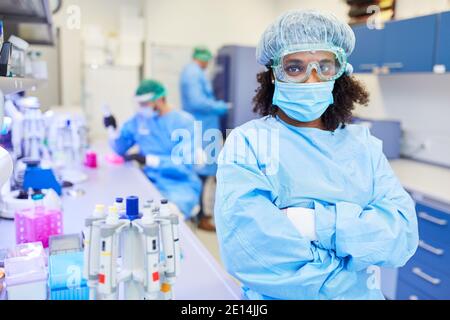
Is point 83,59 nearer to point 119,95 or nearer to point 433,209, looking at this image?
point 119,95

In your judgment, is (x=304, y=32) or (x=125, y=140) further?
(x=125, y=140)

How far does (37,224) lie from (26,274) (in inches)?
18.6

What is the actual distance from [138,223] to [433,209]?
1.76m

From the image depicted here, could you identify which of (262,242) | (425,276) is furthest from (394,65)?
(262,242)

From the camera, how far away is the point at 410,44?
2.46 m

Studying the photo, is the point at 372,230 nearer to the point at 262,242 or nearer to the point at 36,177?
the point at 262,242

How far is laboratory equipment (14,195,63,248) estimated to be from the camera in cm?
115

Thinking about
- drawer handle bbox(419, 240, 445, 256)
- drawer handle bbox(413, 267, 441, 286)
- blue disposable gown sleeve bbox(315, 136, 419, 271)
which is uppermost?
blue disposable gown sleeve bbox(315, 136, 419, 271)

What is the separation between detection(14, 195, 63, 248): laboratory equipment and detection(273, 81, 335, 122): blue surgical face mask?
2.37 feet

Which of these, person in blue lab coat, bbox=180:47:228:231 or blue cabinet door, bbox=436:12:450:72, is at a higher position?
blue cabinet door, bbox=436:12:450:72

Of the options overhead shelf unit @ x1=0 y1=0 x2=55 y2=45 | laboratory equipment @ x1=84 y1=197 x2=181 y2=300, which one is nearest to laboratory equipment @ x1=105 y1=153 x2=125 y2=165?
overhead shelf unit @ x1=0 y1=0 x2=55 y2=45

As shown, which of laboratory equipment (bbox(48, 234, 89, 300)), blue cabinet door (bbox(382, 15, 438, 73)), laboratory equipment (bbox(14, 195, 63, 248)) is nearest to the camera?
laboratory equipment (bbox(48, 234, 89, 300))

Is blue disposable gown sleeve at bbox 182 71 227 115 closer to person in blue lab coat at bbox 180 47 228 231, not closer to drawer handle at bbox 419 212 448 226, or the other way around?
person in blue lab coat at bbox 180 47 228 231

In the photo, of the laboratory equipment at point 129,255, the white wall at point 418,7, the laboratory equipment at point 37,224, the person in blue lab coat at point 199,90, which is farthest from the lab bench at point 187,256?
the person in blue lab coat at point 199,90
